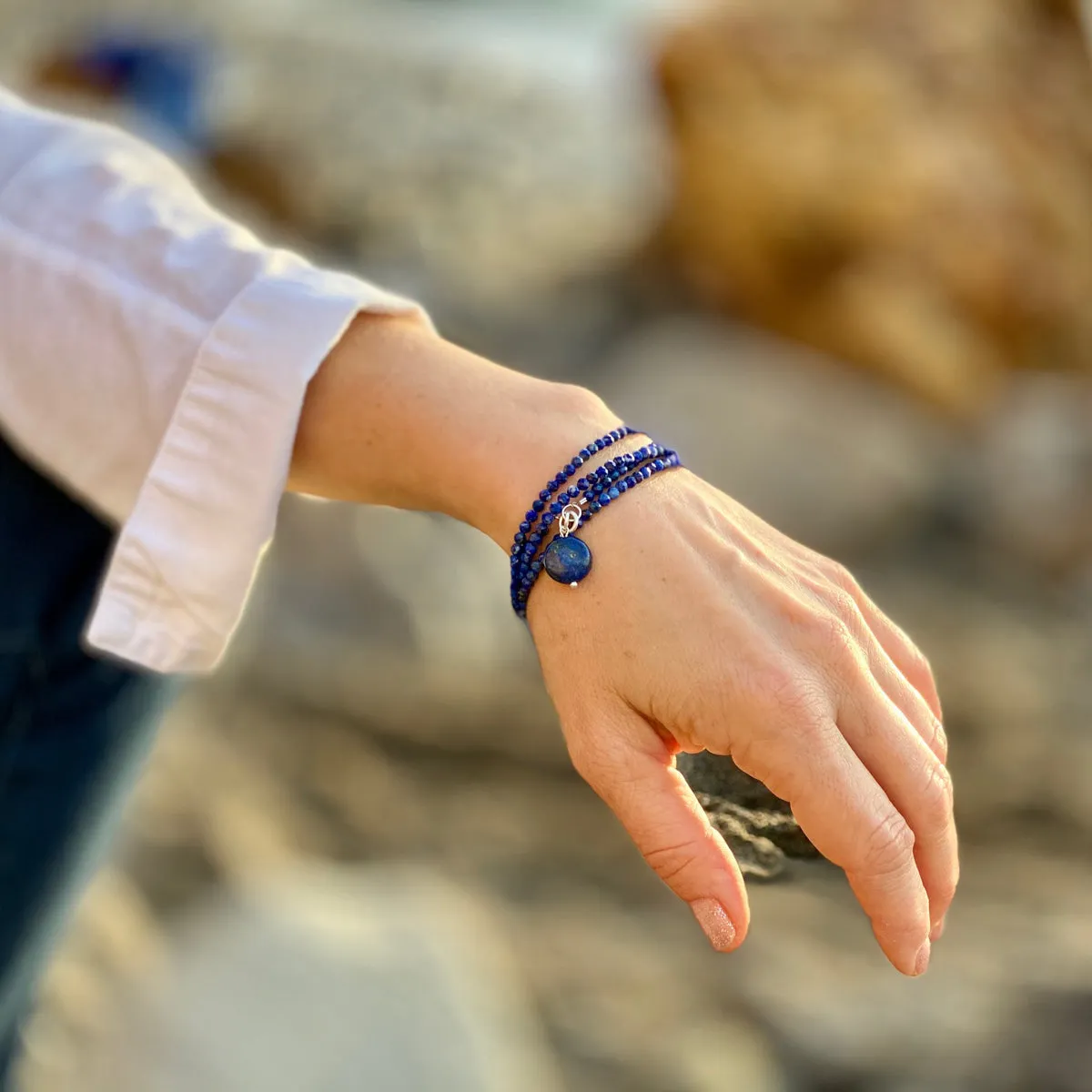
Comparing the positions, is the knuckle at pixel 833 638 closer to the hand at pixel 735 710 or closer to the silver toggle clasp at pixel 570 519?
the hand at pixel 735 710

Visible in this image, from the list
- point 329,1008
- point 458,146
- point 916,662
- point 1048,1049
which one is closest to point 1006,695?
point 1048,1049

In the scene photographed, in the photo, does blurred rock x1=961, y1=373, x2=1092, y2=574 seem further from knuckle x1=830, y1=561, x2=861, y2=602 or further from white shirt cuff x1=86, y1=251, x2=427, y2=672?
white shirt cuff x1=86, y1=251, x2=427, y2=672

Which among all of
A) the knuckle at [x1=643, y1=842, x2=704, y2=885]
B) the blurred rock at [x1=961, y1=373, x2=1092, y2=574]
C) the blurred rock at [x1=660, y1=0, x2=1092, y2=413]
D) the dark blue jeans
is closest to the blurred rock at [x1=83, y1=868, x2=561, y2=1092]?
the dark blue jeans

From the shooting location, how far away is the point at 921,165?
346 cm

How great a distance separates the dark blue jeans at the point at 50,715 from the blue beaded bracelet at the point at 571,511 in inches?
17.3

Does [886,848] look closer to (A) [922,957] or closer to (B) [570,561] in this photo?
(A) [922,957]

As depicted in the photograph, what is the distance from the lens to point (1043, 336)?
354 centimetres

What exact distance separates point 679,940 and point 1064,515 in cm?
190

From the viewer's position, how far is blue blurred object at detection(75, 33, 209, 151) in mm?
3684

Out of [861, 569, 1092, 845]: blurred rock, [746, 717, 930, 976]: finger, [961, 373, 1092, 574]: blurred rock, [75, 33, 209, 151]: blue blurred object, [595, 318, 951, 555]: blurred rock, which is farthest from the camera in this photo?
[75, 33, 209, 151]: blue blurred object

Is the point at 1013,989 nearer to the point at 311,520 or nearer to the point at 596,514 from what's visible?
the point at 596,514

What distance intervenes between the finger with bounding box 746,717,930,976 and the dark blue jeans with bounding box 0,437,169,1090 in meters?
0.60

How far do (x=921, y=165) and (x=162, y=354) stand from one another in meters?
3.25

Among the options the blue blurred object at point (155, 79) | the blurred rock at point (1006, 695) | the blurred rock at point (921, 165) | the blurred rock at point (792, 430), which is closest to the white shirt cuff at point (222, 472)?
the blurred rock at point (1006, 695)
